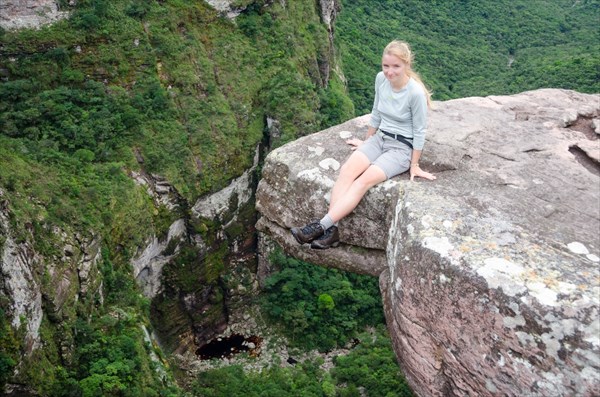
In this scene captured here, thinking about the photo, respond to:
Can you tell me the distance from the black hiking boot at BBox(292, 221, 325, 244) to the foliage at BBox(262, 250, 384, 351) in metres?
14.5

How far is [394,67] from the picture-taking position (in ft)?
19.7

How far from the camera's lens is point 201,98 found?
20.1 meters

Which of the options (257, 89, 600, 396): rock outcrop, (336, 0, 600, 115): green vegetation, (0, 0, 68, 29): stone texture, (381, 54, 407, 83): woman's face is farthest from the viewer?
(336, 0, 600, 115): green vegetation

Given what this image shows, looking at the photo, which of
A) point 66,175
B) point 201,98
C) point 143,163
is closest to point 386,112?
point 66,175

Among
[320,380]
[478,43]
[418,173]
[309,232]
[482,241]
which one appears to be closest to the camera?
[482,241]

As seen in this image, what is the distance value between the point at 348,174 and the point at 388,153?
19.5 inches

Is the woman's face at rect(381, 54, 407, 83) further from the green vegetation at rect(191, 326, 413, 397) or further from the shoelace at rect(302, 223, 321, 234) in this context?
the green vegetation at rect(191, 326, 413, 397)

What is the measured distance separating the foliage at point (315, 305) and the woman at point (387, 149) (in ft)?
47.8

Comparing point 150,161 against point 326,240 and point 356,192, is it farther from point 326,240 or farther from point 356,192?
point 356,192

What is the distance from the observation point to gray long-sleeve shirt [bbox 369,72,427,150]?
6156 millimetres

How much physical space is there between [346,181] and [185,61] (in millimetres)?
15097

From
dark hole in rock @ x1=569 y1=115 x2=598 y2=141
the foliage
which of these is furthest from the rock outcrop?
the foliage

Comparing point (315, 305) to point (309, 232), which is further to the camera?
point (315, 305)

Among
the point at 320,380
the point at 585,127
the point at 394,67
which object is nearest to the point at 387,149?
the point at 394,67
